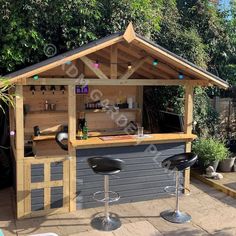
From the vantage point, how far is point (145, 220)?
16.6ft

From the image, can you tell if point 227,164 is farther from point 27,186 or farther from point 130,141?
point 27,186

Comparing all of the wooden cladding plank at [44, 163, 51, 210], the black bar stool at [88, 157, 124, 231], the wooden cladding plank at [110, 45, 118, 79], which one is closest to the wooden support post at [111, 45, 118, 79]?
the wooden cladding plank at [110, 45, 118, 79]

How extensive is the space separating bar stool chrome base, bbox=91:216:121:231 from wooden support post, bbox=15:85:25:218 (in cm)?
119

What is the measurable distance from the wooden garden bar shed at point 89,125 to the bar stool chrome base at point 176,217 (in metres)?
0.68

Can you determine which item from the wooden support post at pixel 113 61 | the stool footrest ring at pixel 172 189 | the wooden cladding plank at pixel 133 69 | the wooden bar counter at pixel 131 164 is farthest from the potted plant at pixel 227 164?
the wooden support post at pixel 113 61

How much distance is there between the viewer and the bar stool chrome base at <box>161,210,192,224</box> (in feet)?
16.4

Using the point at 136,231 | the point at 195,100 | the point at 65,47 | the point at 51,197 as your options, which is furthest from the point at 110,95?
the point at 136,231

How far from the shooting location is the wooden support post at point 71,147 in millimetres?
5137

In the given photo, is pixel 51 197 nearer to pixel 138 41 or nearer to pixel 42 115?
pixel 42 115

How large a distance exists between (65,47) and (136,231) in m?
4.26

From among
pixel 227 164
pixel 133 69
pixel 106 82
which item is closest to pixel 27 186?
pixel 106 82

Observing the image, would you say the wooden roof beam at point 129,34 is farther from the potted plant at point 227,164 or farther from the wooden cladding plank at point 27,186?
Answer: the potted plant at point 227,164

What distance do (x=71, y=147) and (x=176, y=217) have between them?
206 cm

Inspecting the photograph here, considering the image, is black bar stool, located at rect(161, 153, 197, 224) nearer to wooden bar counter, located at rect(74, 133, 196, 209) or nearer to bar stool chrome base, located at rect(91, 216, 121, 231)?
wooden bar counter, located at rect(74, 133, 196, 209)
